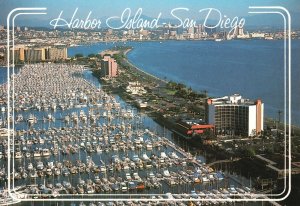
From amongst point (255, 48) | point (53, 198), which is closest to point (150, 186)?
point (53, 198)

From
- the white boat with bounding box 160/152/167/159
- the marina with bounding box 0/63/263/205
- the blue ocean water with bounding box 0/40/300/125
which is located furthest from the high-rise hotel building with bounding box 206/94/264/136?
the white boat with bounding box 160/152/167/159

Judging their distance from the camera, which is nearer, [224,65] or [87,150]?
[87,150]

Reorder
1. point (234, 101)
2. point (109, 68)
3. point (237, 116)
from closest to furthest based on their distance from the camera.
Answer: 1. point (237, 116)
2. point (234, 101)
3. point (109, 68)

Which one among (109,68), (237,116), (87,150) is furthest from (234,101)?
(109,68)

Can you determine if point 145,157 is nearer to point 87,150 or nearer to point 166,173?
point 166,173

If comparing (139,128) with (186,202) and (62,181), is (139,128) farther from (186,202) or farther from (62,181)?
(186,202)

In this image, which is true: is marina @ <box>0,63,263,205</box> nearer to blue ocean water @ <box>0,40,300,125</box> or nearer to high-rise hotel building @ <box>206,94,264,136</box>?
high-rise hotel building @ <box>206,94,264,136</box>
